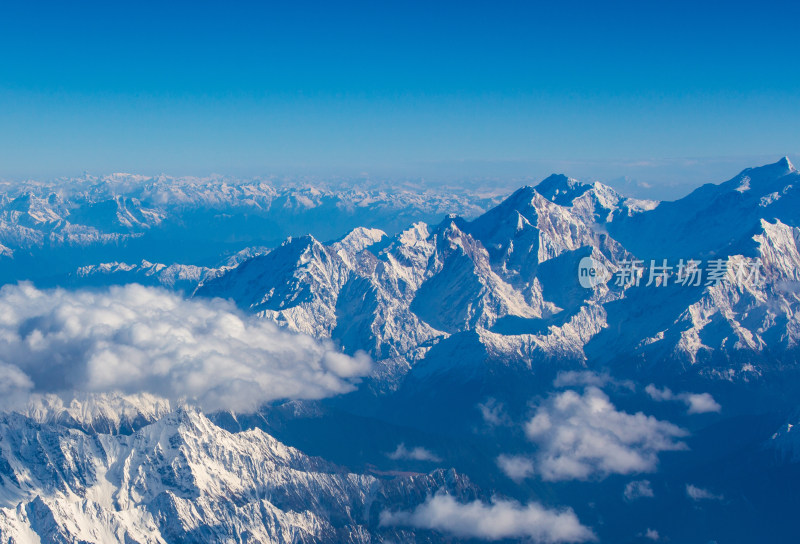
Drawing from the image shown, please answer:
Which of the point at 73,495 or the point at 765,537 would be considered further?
the point at 765,537

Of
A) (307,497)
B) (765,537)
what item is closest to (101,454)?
(307,497)

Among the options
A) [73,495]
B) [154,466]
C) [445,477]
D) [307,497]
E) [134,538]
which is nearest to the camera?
[134,538]

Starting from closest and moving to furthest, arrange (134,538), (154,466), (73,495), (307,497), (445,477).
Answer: (134,538) < (73,495) < (154,466) < (307,497) < (445,477)

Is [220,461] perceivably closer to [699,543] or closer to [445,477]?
[445,477]

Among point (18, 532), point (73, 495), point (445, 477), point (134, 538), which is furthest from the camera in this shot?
point (445, 477)

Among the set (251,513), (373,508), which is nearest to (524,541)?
(373,508)

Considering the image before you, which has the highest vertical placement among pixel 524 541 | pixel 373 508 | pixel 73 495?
pixel 73 495

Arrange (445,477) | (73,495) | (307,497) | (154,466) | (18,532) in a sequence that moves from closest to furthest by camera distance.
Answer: (18,532), (73,495), (154,466), (307,497), (445,477)

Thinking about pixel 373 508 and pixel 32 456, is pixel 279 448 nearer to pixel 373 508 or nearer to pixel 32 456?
pixel 373 508

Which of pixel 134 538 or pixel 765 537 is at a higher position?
pixel 134 538
